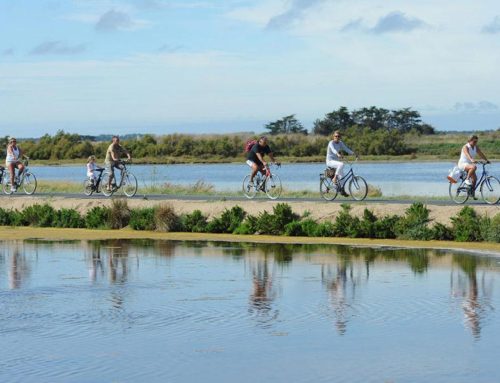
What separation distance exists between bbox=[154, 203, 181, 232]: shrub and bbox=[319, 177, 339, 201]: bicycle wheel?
4.10 meters

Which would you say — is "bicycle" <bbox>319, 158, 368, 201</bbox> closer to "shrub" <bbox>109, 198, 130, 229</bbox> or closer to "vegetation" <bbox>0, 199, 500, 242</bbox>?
"vegetation" <bbox>0, 199, 500, 242</bbox>

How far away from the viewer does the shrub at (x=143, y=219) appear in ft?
99.1

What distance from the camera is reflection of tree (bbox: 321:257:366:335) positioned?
14.9m

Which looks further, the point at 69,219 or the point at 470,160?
the point at 69,219

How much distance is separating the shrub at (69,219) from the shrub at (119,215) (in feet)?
4.28

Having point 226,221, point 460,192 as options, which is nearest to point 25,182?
point 226,221

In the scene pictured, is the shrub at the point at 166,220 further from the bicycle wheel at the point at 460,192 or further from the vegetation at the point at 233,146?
the vegetation at the point at 233,146

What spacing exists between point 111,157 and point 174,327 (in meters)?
21.5

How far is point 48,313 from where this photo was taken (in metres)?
15.7

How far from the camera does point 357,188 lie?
99.1 feet

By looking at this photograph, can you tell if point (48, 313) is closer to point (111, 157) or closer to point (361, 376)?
point (361, 376)

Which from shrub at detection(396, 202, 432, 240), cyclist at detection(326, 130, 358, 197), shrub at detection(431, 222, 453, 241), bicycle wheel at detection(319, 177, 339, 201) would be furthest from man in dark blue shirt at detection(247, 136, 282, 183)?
shrub at detection(431, 222, 453, 241)

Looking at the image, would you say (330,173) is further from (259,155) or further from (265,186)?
(265,186)

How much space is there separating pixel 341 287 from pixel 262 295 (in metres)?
1.47
